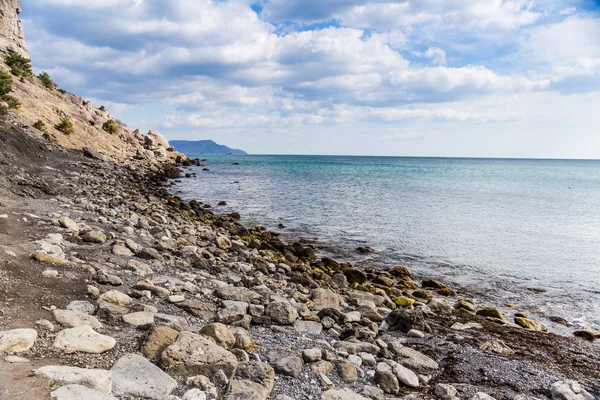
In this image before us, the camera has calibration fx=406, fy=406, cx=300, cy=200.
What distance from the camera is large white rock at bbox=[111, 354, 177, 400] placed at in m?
4.25

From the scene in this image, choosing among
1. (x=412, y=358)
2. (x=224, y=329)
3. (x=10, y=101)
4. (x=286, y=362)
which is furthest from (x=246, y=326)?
(x=10, y=101)

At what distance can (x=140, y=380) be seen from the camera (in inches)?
174

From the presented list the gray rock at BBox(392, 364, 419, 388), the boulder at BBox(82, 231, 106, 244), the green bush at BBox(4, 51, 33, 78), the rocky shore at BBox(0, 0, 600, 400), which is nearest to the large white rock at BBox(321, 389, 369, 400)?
the rocky shore at BBox(0, 0, 600, 400)

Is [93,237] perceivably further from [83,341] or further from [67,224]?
[83,341]

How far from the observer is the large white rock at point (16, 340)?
4426 millimetres

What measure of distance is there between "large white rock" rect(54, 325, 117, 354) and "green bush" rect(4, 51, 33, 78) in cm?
5104

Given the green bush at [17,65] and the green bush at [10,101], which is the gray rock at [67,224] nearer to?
the green bush at [10,101]

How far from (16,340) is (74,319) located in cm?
98

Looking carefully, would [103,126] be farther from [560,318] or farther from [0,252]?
[560,318]

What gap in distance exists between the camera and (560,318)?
11164 millimetres

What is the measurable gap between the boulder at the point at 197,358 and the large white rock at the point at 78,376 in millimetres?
793

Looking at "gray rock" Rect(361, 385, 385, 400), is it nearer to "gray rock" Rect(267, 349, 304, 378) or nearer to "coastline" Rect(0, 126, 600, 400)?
"coastline" Rect(0, 126, 600, 400)

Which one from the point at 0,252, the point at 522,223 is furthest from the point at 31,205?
the point at 522,223

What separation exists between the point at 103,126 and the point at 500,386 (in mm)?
57311
